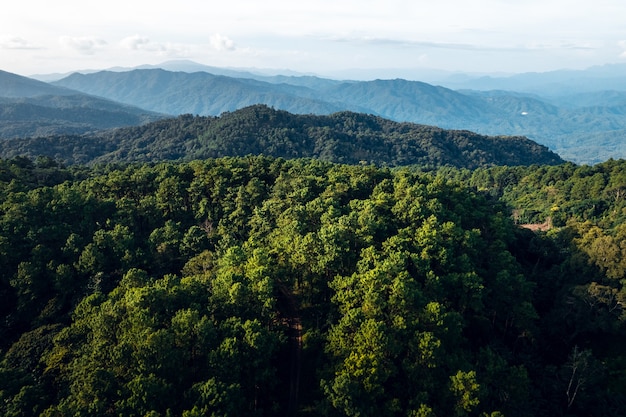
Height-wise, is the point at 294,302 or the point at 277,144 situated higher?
the point at 277,144

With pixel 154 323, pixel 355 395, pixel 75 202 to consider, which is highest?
pixel 75 202

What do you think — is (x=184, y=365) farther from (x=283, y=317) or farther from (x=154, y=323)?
(x=283, y=317)

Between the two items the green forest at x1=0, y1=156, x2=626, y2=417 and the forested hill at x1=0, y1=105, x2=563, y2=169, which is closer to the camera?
the green forest at x1=0, y1=156, x2=626, y2=417

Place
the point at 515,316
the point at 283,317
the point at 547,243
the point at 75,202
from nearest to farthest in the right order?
the point at 283,317 → the point at 515,316 → the point at 75,202 → the point at 547,243

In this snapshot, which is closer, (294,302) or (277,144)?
(294,302)

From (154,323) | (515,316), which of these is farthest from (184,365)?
(515,316)
